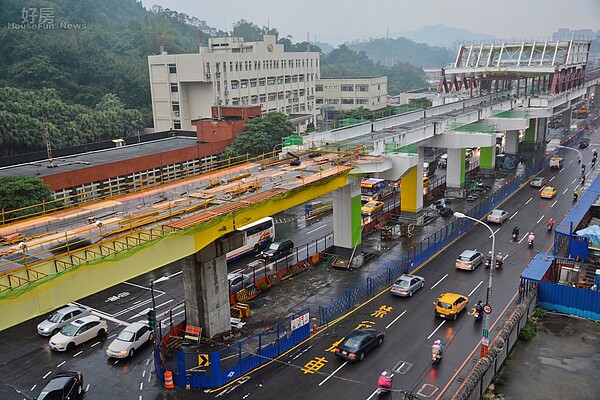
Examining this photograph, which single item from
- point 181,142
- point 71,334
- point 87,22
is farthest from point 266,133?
point 87,22

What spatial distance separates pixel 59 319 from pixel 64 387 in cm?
881

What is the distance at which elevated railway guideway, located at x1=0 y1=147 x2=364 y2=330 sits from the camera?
1870 cm

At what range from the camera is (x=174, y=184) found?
103 ft

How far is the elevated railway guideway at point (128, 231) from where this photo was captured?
18.7 m

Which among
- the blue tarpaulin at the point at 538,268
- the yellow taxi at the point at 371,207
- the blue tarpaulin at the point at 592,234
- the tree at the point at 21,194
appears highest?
Answer: the tree at the point at 21,194

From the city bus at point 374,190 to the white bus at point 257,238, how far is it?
14.9 meters

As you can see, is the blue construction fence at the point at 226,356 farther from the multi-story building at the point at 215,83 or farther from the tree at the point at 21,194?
the multi-story building at the point at 215,83

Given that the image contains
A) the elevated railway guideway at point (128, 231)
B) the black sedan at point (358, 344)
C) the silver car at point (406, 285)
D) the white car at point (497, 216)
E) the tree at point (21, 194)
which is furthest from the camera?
the white car at point (497, 216)

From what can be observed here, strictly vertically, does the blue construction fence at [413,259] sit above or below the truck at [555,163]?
below

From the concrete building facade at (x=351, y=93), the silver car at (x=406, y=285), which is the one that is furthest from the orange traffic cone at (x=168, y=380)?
the concrete building facade at (x=351, y=93)

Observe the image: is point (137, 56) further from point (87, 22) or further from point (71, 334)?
point (71, 334)

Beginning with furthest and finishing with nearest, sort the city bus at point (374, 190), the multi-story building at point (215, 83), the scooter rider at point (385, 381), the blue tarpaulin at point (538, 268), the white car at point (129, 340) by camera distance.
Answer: the multi-story building at point (215, 83) < the city bus at point (374, 190) < the blue tarpaulin at point (538, 268) < the white car at point (129, 340) < the scooter rider at point (385, 381)

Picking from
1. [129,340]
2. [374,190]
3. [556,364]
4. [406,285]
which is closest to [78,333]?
[129,340]

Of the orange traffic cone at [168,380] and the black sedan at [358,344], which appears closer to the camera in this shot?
the orange traffic cone at [168,380]
